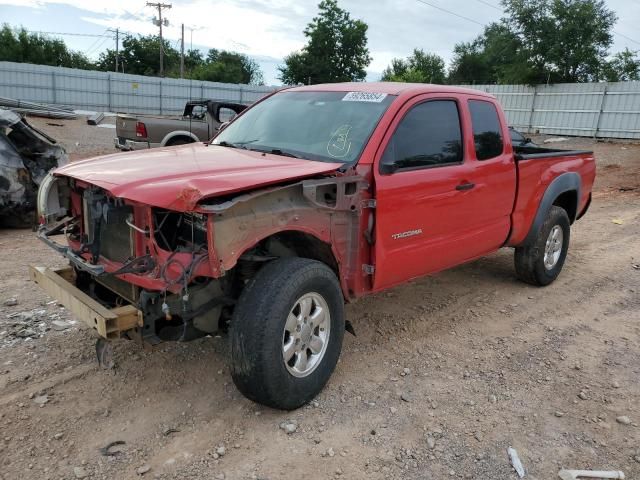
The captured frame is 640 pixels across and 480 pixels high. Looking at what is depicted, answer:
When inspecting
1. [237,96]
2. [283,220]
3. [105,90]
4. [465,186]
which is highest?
[237,96]

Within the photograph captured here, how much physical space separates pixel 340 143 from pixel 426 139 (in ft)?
2.45

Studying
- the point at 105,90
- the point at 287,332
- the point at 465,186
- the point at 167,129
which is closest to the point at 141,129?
the point at 167,129

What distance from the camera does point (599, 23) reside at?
87.4 ft

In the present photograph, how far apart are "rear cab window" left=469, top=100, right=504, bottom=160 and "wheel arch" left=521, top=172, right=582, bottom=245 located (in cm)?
97

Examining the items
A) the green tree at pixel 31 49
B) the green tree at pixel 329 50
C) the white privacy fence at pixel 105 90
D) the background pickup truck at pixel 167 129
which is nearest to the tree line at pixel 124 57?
the green tree at pixel 31 49

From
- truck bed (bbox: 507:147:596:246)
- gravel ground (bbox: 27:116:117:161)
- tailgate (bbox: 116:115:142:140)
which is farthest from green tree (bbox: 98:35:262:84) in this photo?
truck bed (bbox: 507:147:596:246)

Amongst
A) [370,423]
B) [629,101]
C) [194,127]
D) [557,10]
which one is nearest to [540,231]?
[370,423]

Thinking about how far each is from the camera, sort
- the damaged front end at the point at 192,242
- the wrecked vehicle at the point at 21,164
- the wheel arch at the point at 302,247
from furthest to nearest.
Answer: the wrecked vehicle at the point at 21,164, the wheel arch at the point at 302,247, the damaged front end at the point at 192,242

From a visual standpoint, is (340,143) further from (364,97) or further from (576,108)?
(576,108)

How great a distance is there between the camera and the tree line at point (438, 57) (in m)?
26.9

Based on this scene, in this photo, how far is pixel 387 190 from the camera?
12.3 feet

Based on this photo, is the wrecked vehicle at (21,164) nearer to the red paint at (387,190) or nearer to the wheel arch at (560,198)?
the red paint at (387,190)

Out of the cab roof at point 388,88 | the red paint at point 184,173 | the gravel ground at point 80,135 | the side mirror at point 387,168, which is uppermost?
the cab roof at point 388,88

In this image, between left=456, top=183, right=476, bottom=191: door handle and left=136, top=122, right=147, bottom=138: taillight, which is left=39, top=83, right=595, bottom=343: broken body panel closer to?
left=456, top=183, right=476, bottom=191: door handle
